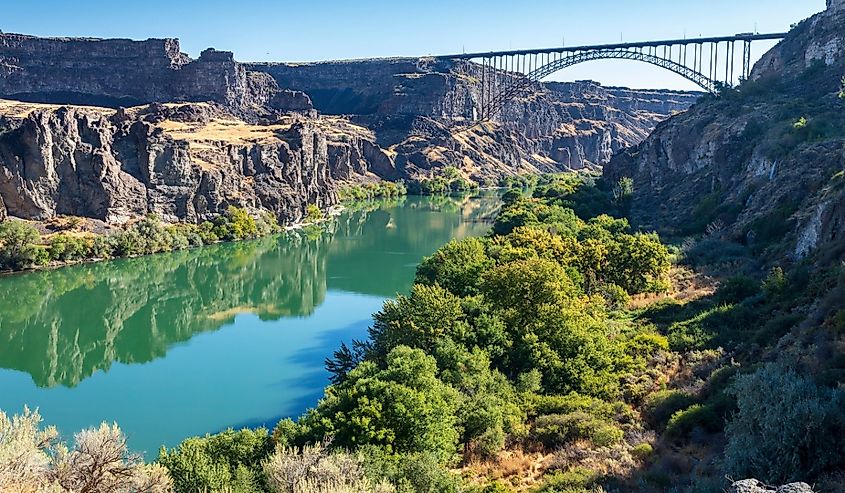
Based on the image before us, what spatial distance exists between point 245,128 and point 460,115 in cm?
5164

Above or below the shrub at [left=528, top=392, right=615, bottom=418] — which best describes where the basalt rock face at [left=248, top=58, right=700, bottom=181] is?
above

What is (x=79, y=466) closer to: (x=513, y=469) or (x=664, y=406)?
(x=513, y=469)

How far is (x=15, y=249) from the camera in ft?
131

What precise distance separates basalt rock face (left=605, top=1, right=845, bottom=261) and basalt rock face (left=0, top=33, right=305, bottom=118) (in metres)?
62.4

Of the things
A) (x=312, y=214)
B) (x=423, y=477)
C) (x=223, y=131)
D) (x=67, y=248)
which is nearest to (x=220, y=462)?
(x=423, y=477)

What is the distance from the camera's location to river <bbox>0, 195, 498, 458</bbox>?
20.6 metres

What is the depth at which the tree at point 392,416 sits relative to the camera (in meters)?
12.5

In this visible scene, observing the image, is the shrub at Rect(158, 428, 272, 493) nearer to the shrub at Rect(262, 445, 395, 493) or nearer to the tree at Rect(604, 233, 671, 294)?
the shrub at Rect(262, 445, 395, 493)

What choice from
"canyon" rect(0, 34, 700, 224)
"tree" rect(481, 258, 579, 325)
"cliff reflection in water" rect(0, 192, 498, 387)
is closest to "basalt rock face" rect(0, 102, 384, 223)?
"canyon" rect(0, 34, 700, 224)

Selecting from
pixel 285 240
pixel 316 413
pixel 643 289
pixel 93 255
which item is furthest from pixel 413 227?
pixel 316 413

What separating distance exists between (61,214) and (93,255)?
6065 mm

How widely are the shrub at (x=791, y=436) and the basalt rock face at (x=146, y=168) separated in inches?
1888

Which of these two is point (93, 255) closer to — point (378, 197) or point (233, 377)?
point (233, 377)

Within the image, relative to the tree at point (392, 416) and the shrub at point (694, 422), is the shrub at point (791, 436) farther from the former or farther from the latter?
the tree at point (392, 416)
